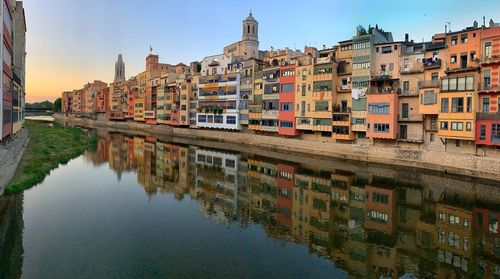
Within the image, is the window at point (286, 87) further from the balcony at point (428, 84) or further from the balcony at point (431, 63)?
the balcony at point (431, 63)

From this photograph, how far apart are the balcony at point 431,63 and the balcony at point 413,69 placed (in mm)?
906

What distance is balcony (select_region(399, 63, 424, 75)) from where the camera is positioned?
41153mm

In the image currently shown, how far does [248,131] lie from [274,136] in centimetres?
837

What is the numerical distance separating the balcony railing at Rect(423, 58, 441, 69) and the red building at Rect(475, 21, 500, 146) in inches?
179

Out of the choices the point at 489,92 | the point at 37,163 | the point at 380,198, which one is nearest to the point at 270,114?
the point at 489,92

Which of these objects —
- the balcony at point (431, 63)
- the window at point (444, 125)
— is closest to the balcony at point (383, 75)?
the balcony at point (431, 63)

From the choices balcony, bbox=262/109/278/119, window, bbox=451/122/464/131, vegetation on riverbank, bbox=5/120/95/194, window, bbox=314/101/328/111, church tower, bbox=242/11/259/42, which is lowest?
vegetation on riverbank, bbox=5/120/95/194

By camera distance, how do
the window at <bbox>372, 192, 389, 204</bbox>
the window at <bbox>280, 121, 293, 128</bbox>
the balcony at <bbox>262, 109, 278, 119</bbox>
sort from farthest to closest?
the balcony at <bbox>262, 109, 278, 119</bbox>
the window at <bbox>280, 121, 293, 128</bbox>
the window at <bbox>372, 192, 389, 204</bbox>

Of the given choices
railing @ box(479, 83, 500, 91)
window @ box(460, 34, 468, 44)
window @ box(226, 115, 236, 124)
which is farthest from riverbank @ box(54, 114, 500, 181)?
window @ box(460, 34, 468, 44)

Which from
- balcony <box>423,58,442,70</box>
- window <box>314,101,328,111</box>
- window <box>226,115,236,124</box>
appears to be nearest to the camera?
balcony <box>423,58,442,70</box>

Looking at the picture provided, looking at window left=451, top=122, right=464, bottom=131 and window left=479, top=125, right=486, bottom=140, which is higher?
window left=451, top=122, right=464, bottom=131

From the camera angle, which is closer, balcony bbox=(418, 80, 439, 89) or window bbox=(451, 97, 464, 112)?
window bbox=(451, 97, 464, 112)

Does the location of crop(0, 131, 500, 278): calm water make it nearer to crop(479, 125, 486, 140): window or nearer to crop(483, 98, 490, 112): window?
crop(479, 125, 486, 140): window

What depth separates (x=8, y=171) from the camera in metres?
25.9
